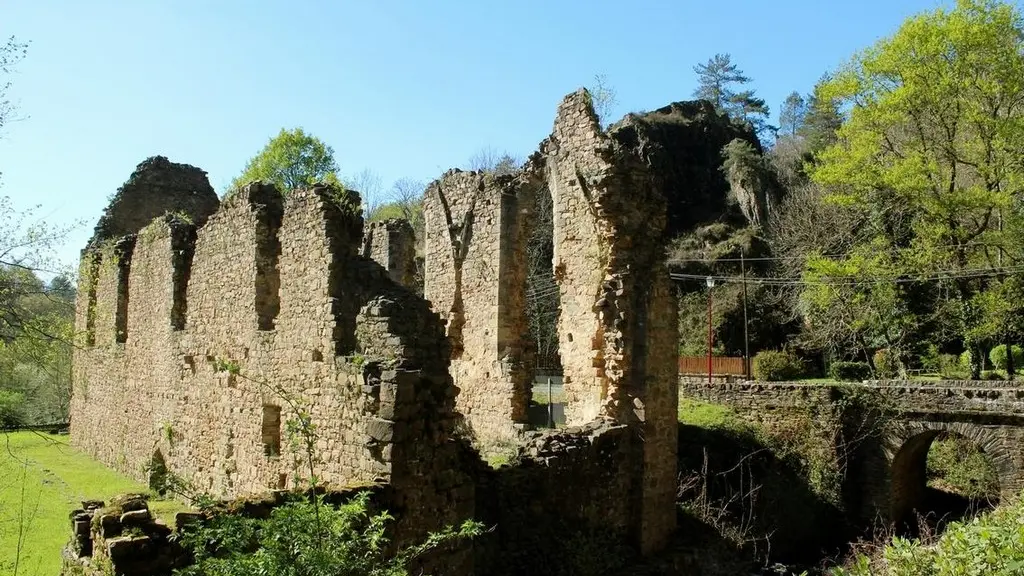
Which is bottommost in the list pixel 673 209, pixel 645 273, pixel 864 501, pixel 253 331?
pixel 864 501

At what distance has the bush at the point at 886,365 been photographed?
30359mm

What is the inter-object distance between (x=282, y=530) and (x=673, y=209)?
46.2 meters

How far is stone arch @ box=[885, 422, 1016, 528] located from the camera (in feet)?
60.2

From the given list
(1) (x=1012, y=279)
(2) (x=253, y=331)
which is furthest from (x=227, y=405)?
(1) (x=1012, y=279)

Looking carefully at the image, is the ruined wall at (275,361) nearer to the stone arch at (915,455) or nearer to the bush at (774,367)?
the stone arch at (915,455)

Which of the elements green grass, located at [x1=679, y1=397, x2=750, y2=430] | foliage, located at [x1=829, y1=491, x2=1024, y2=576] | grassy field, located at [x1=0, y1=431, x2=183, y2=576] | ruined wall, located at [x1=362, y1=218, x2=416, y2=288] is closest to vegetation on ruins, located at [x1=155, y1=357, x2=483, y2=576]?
foliage, located at [x1=829, y1=491, x2=1024, y2=576]

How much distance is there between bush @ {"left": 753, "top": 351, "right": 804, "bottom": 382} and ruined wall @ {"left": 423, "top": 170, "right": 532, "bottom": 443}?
2185cm

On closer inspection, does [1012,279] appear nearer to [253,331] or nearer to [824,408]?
[824,408]

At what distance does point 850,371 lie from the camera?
3053 centimetres

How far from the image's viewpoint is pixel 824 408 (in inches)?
774

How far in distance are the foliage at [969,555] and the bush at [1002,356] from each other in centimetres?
2502

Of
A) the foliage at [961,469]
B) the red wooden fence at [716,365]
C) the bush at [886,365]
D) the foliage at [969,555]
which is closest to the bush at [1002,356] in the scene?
the bush at [886,365]

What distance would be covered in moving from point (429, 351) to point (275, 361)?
134 inches

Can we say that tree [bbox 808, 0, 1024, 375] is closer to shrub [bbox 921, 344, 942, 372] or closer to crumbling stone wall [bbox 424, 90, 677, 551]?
shrub [bbox 921, 344, 942, 372]
